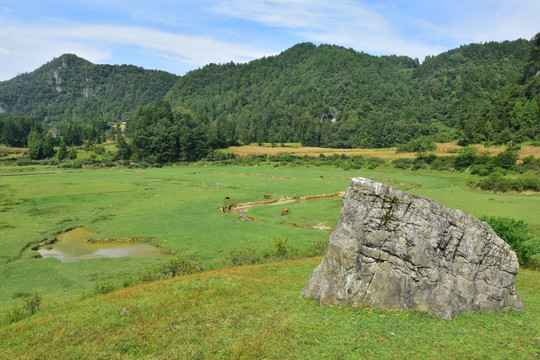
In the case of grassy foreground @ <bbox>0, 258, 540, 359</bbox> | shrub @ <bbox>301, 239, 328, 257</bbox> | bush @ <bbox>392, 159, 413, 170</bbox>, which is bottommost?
shrub @ <bbox>301, 239, 328, 257</bbox>

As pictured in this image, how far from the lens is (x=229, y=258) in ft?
75.9

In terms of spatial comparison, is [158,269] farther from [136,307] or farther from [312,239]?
[312,239]

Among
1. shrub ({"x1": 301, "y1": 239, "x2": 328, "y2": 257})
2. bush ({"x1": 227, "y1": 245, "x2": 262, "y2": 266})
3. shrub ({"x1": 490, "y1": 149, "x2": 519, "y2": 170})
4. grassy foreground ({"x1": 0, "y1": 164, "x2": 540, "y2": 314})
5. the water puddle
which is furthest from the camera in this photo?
shrub ({"x1": 490, "y1": 149, "x2": 519, "y2": 170})

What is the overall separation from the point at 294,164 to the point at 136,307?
9280 centimetres

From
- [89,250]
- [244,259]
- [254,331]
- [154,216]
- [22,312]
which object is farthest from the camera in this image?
[154,216]

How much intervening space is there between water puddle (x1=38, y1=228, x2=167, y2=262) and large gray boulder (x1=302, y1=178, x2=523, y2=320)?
19.2 meters

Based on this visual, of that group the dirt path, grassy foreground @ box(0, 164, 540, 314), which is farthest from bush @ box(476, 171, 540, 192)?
the dirt path

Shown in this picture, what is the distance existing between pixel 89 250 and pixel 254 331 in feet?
80.2

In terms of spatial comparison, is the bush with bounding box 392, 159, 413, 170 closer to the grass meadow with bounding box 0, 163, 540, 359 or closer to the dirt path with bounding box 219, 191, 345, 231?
the dirt path with bounding box 219, 191, 345, 231

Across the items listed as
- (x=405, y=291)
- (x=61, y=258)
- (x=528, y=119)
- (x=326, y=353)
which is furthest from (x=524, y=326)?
(x=528, y=119)

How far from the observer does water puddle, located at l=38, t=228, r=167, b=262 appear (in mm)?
28434

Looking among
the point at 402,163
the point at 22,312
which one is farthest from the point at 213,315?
the point at 402,163

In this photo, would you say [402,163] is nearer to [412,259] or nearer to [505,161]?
[505,161]

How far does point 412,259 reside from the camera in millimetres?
12500
